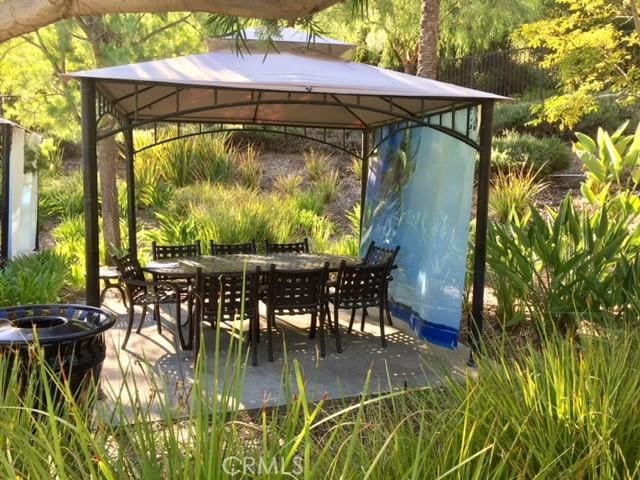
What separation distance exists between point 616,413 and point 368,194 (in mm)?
6135

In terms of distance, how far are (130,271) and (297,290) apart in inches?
60.2

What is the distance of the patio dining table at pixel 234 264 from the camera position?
5.47 m

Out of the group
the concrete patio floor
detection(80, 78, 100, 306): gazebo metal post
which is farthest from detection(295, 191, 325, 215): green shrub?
detection(80, 78, 100, 306): gazebo metal post

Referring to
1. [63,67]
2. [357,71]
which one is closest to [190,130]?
[63,67]

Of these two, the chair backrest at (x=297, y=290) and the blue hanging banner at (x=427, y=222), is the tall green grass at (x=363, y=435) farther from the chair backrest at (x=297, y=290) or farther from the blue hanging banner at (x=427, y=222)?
the blue hanging banner at (x=427, y=222)

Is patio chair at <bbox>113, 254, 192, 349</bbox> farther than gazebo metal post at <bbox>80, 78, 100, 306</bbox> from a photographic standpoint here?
Yes

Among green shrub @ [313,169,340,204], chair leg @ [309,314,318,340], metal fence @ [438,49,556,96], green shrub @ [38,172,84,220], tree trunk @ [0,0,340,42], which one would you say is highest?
metal fence @ [438,49,556,96]

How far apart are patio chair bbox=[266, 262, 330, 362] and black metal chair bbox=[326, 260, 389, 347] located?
224 mm

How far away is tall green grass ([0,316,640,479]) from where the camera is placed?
1.50m

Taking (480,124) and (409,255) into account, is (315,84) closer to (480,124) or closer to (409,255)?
(480,124)

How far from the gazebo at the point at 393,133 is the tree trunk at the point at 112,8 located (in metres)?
1.40

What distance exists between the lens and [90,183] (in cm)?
488

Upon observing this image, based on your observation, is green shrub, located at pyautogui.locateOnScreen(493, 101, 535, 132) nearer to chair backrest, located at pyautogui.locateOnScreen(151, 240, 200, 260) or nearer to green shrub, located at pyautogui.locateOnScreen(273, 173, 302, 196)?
green shrub, located at pyautogui.locateOnScreen(273, 173, 302, 196)

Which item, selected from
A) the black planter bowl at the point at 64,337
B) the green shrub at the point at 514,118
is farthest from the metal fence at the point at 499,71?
the black planter bowl at the point at 64,337
